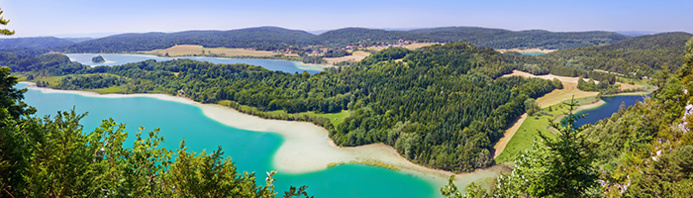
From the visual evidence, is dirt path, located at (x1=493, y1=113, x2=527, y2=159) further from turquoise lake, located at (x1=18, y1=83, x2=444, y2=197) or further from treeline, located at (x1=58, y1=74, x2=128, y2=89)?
treeline, located at (x1=58, y1=74, x2=128, y2=89)

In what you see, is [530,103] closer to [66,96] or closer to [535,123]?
[535,123]

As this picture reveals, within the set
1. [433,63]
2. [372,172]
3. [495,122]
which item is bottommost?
[372,172]

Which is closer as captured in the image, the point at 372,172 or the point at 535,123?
the point at 372,172

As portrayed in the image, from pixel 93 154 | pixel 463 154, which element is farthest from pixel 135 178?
pixel 463 154

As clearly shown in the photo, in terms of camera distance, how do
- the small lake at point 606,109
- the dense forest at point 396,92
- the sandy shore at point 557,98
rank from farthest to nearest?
1. the small lake at point 606,109
2. the sandy shore at point 557,98
3. the dense forest at point 396,92

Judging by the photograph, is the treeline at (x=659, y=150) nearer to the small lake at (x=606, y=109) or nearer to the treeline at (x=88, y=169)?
the treeline at (x=88, y=169)

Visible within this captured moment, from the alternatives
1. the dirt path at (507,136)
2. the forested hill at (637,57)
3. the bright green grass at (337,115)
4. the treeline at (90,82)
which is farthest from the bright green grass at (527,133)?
the treeline at (90,82)

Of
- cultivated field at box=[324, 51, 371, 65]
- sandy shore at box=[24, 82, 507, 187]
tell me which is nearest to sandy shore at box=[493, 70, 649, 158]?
sandy shore at box=[24, 82, 507, 187]
